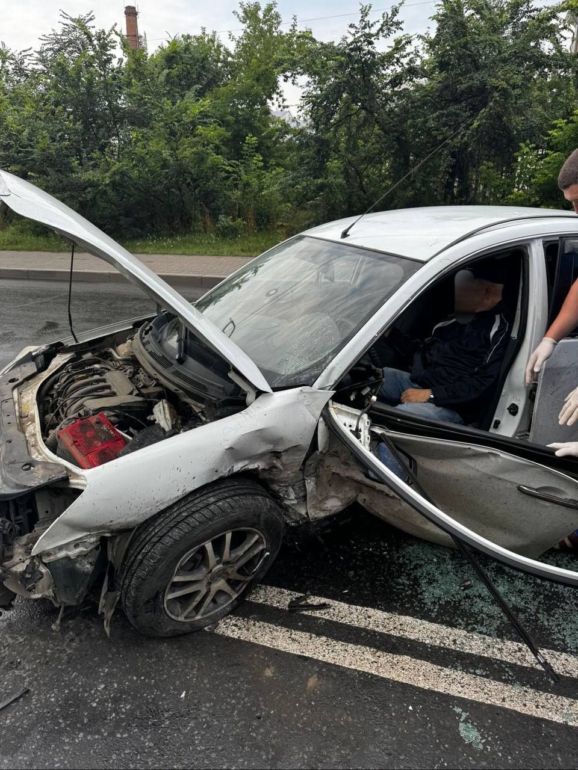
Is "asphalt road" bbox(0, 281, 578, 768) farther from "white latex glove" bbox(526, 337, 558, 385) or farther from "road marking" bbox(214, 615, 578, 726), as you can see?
"white latex glove" bbox(526, 337, 558, 385)

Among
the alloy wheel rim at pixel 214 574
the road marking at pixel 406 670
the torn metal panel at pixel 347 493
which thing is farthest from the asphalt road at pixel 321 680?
the torn metal panel at pixel 347 493

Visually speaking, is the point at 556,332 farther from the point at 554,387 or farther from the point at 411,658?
the point at 411,658

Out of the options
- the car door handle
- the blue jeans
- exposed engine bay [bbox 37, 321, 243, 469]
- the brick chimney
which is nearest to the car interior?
the blue jeans

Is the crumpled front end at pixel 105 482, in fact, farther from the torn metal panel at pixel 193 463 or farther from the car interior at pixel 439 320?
the car interior at pixel 439 320

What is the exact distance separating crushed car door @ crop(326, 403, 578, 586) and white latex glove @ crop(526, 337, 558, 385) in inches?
21.1

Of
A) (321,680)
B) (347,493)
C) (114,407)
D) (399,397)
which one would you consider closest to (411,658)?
(321,680)

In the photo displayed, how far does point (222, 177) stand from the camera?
42.3 feet

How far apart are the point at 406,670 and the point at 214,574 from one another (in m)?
0.88

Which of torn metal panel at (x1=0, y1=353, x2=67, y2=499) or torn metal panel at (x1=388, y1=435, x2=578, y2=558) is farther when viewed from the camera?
torn metal panel at (x1=388, y1=435, x2=578, y2=558)

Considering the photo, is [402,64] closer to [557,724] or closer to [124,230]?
[124,230]

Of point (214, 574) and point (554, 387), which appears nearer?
point (214, 574)

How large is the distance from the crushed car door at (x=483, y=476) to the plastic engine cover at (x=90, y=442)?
942mm

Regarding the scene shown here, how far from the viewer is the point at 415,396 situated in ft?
9.45

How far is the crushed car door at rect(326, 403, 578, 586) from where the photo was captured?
6.92 ft
